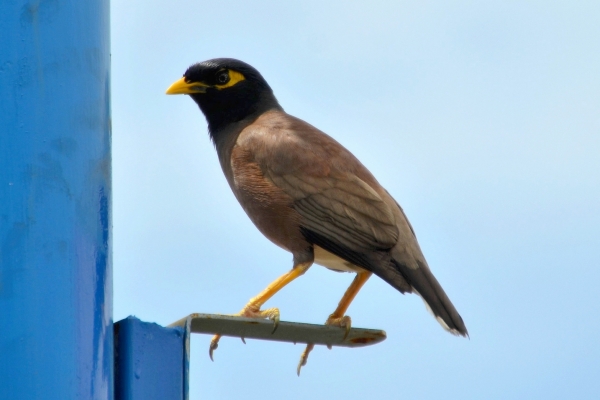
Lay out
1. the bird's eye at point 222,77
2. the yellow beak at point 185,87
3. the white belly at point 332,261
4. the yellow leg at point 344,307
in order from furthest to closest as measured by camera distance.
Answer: the bird's eye at point 222,77, the yellow beak at point 185,87, the white belly at point 332,261, the yellow leg at point 344,307

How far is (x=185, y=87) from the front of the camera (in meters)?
6.25

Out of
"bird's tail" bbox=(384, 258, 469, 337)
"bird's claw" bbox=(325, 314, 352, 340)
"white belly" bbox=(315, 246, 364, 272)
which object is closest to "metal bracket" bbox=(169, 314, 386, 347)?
"bird's tail" bbox=(384, 258, 469, 337)

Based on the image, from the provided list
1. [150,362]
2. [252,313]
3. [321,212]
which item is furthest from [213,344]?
[150,362]

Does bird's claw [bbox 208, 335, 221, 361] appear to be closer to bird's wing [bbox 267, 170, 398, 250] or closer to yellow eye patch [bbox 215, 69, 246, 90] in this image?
bird's wing [bbox 267, 170, 398, 250]

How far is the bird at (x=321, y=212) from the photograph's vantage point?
5012mm

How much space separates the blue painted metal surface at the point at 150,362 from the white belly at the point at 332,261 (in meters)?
2.57

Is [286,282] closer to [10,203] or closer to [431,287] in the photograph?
[431,287]

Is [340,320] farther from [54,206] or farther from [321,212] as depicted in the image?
[54,206]

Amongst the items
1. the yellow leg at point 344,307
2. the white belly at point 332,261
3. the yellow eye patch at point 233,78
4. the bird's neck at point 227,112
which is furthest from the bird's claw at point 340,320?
the yellow eye patch at point 233,78

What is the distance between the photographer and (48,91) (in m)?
2.86

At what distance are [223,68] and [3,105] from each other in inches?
144

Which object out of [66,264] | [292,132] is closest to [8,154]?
[66,264]

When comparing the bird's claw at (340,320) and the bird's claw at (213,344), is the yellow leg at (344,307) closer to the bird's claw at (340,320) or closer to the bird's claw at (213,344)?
the bird's claw at (340,320)

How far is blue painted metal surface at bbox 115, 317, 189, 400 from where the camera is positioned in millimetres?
2859
